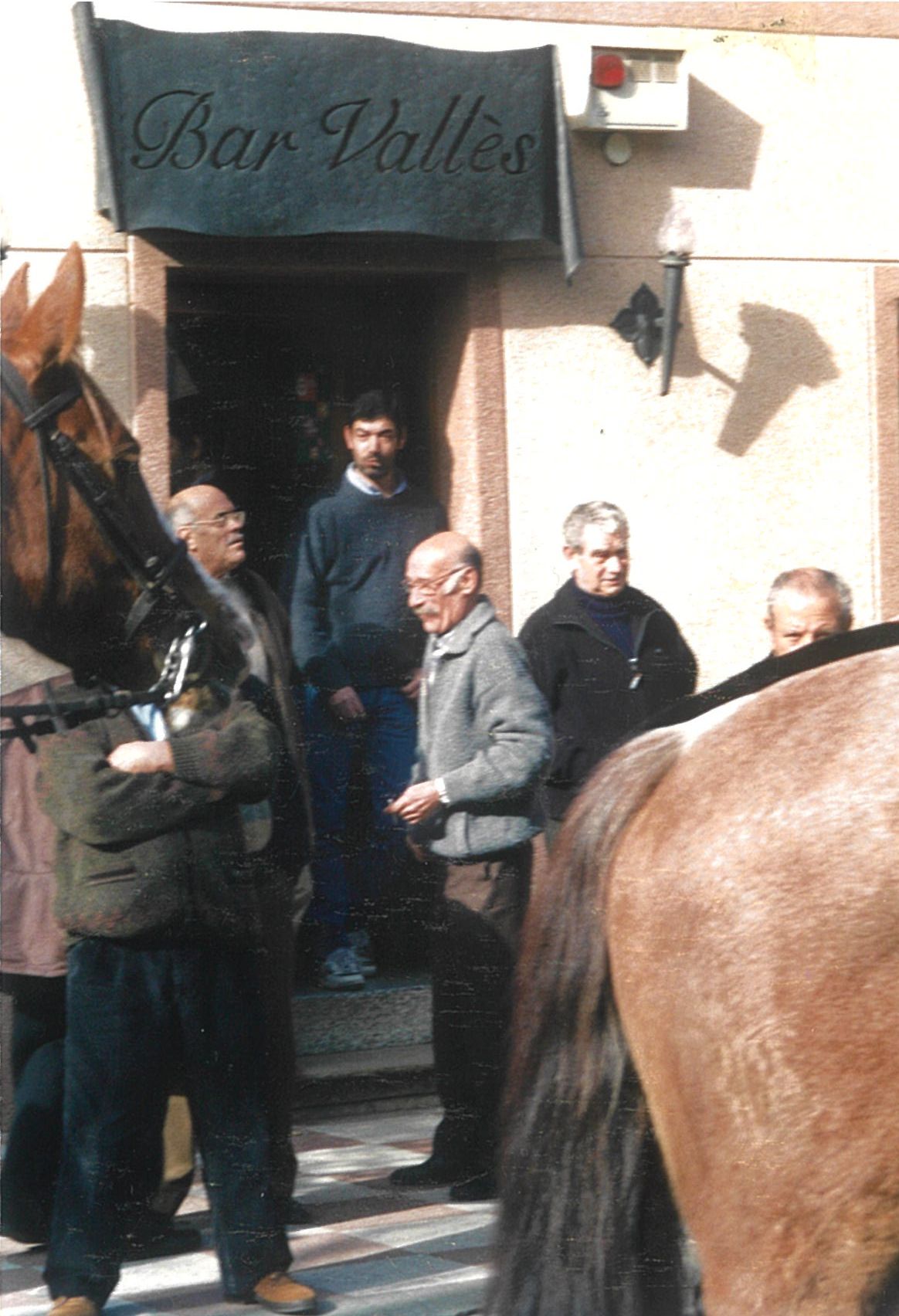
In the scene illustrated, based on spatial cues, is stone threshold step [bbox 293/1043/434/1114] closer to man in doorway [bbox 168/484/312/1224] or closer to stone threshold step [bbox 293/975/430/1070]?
stone threshold step [bbox 293/975/430/1070]

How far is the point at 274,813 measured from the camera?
442cm

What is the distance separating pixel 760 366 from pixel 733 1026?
453 cm

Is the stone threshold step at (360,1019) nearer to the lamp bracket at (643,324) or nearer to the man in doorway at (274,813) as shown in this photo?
the man in doorway at (274,813)

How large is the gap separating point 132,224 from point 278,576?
1333 millimetres

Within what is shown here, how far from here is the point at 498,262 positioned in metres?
6.62

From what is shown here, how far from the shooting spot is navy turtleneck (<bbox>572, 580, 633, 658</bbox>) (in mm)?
5477

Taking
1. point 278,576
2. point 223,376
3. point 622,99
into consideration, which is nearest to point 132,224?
point 223,376

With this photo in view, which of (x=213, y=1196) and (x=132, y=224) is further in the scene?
(x=132, y=224)

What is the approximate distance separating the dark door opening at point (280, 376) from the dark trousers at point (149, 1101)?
171cm

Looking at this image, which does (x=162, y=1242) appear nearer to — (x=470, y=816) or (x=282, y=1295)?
(x=282, y=1295)

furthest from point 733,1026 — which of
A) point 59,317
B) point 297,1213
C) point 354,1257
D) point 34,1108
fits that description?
point 297,1213

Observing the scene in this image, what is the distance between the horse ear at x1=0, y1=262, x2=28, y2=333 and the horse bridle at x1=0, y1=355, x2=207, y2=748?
0.25ft

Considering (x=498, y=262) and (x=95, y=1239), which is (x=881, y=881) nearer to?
(x=95, y=1239)

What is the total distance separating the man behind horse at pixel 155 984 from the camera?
12.2ft
